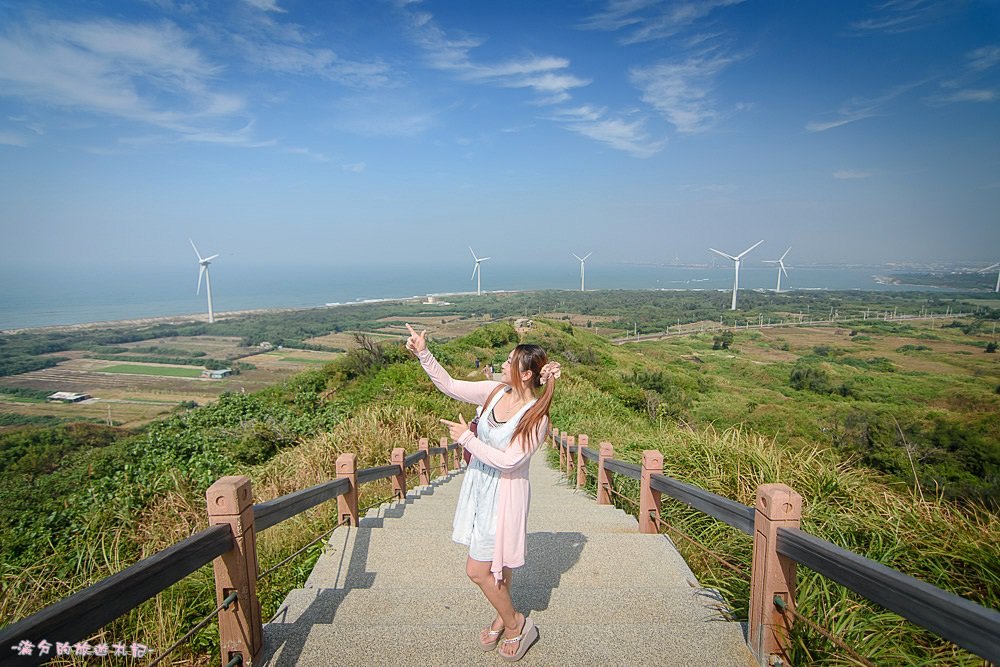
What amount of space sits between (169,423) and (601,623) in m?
12.4

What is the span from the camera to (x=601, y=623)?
282cm

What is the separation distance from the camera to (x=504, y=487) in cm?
269

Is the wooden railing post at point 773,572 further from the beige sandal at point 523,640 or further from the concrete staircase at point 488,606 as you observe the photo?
the beige sandal at point 523,640

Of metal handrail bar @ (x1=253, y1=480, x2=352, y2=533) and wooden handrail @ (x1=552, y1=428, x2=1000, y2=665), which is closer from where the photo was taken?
wooden handrail @ (x1=552, y1=428, x2=1000, y2=665)

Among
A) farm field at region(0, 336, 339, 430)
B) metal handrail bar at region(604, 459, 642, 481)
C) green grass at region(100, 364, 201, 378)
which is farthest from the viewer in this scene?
green grass at region(100, 364, 201, 378)

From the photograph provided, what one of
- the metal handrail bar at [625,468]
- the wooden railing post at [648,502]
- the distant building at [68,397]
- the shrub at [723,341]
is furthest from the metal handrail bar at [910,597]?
the shrub at [723,341]

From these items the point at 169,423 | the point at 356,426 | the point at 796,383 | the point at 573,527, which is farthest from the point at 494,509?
the point at 796,383

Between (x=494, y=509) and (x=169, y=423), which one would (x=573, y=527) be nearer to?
(x=494, y=509)

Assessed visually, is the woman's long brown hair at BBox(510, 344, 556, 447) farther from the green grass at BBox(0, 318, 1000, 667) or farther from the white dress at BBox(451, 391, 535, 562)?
the green grass at BBox(0, 318, 1000, 667)

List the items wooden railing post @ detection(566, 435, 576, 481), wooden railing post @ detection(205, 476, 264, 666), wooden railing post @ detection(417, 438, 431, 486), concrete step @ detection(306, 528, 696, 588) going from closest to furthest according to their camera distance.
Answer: wooden railing post @ detection(205, 476, 264, 666) < concrete step @ detection(306, 528, 696, 588) < wooden railing post @ detection(417, 438, 431, 486) < wooden railing post @ detection(566, 435, 576, 481)

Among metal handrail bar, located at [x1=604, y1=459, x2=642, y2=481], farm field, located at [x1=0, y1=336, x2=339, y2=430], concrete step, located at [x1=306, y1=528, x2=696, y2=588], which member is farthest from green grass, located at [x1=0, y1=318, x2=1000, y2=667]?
farm field, located at [x1=0, y1=336, x2=339, y2=430]

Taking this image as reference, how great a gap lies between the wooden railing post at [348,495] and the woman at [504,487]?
1.90 meters

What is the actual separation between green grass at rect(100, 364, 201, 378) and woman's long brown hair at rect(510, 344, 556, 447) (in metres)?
45.4

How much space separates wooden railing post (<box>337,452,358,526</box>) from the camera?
4.41 meters
